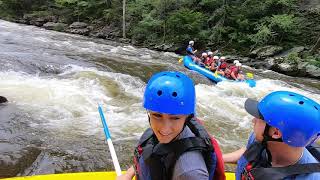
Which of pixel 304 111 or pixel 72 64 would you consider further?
pixel 72 64

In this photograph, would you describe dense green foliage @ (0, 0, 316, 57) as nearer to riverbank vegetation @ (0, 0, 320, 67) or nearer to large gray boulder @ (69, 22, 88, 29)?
riverbank vegetation @ (0, 0, 320, 67)

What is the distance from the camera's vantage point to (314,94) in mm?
10391

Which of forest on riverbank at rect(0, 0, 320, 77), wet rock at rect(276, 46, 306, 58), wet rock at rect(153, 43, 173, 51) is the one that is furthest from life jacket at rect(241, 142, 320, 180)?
wet rock at rect(153, 43, 173, 51)

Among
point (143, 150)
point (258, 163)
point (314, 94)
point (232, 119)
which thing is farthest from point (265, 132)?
point (314, 94)

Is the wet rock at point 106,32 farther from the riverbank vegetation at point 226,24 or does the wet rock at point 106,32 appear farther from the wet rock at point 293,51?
the wet rock at point 293,51

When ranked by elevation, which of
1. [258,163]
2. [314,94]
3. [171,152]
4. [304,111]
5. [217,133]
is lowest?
[314,94]

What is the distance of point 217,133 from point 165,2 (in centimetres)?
1551

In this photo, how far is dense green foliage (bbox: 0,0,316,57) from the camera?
55.0 feet

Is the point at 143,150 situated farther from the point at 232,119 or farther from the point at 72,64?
the point at 72,64

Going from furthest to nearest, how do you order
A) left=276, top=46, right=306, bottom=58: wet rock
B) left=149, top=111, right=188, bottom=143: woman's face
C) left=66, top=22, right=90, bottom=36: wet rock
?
1. left=66, top=22, right=90, bottom=36: wet rock
2. left=276, top=46, right=306, bottom=58: wet rock
3. left=149, top=111, right=188, bottom=143: woman's face

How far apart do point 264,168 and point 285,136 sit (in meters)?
0.17

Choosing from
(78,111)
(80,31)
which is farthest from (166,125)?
(80,31)

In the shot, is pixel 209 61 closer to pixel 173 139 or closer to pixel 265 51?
pixel 265 51

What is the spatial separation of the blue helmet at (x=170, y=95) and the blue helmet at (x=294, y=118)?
366mm
